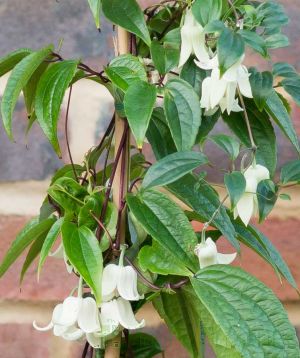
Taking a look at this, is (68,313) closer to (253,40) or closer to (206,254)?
(206,254)

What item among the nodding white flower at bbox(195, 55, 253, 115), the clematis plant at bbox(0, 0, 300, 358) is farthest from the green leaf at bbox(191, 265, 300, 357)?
the nodding white flower at bbox(195, 55, 253, 115)

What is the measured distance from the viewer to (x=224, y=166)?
0.76m

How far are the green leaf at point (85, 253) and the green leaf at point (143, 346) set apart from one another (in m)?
0.18

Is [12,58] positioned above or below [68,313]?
above

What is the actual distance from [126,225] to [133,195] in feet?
0.17

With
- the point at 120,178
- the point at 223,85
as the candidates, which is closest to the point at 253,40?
the point at 223,85

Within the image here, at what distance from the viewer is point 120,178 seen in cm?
47

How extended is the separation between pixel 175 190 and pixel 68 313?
107 millimetres

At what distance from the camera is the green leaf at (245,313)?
38 cm

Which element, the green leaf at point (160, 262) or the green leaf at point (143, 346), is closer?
the green leaf at point (160, 262)

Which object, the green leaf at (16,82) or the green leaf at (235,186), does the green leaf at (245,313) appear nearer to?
the green leaf at (235,186)

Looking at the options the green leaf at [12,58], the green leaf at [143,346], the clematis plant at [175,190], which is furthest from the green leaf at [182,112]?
the green leaf at [143,346]

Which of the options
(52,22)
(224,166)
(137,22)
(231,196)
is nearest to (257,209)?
(231,196)

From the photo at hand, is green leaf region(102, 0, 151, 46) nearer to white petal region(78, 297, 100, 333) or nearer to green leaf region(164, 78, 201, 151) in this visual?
green leaf region(164, 78, 201, 151)
